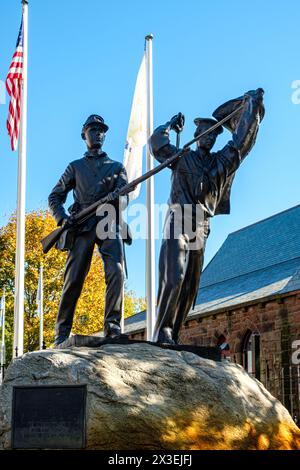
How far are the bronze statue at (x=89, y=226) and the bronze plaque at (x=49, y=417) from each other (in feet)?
4.01

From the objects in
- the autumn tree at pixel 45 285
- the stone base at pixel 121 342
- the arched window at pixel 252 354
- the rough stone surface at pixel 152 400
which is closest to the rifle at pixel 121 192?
the stone base at pixel 121 342

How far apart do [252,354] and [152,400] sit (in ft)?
71.3

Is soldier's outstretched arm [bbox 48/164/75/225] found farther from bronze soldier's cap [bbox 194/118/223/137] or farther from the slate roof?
the slate roof

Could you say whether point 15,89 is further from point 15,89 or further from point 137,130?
point 137,130

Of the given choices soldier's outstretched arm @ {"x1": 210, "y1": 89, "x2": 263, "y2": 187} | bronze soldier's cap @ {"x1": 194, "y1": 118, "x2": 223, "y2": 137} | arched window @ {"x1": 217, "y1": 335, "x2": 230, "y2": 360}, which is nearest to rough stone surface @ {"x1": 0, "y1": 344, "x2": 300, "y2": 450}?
soldier's outstretched arm @ {"x1": 210, "y1": 89, "x2": 263, "y2": 187}

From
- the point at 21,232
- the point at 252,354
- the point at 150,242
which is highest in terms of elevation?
the point at 21,232

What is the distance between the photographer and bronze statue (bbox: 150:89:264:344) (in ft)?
27.1

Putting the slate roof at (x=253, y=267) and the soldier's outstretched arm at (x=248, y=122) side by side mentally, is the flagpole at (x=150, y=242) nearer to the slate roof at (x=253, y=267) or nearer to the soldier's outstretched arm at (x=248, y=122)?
the soldier's outstretched arm at (x=248, y=122)

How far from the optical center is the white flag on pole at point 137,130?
18.8m

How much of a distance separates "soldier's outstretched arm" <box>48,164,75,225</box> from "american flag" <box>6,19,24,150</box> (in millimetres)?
9696

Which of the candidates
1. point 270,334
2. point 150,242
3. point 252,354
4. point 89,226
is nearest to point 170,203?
point 89,226

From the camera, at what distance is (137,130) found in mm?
19000

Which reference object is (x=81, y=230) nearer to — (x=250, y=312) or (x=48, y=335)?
(x=250, y=312)
